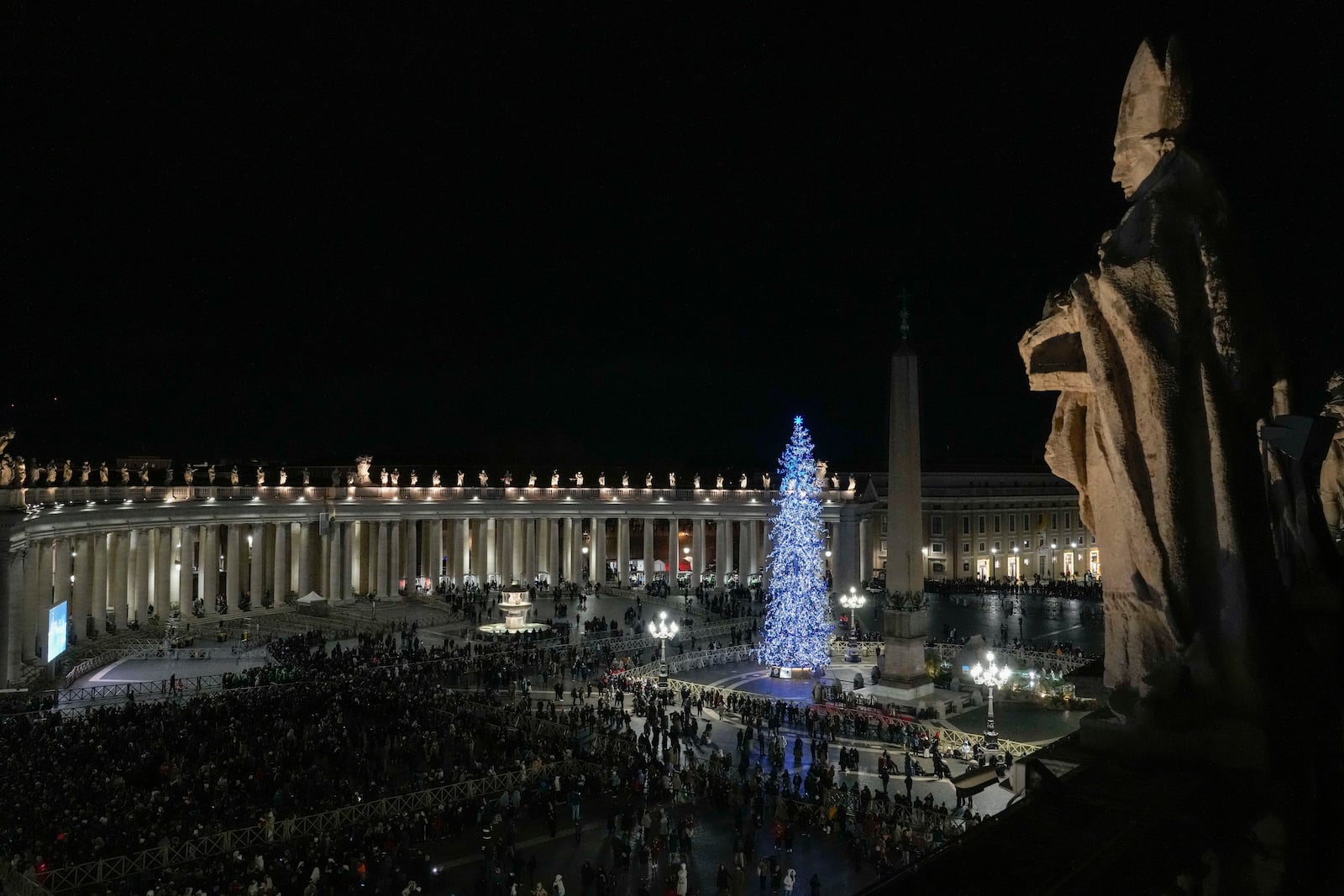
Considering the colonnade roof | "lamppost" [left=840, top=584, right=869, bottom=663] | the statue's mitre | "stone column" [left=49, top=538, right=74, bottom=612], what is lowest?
"lamppost" [left=840, top=584, right=869, bottom=663]

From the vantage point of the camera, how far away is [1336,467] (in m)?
13.4

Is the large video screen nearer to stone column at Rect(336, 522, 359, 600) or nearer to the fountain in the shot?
the fountain

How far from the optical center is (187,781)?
2202cm

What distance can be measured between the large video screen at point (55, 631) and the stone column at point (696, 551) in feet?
150

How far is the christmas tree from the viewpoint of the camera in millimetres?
41750

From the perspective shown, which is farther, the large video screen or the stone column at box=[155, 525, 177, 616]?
the stone column at box=[155, 525, 177, 616]

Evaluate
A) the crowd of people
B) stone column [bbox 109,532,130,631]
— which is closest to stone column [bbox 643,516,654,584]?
stone column [bbox 109,532,130,631]

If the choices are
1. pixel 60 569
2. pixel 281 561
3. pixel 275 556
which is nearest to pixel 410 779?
pixel 60 569

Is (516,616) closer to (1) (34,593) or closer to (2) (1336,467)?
(1) (34,593)

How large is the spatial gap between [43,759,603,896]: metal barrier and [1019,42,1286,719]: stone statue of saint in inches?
666

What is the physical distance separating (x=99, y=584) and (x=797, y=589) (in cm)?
3542

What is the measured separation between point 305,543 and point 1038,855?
66.1 m

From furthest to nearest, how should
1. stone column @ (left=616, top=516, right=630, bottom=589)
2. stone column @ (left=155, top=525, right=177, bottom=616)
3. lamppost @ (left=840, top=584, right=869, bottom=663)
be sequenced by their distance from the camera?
stone column @ (left=616, top=516, right=630, bottom=589) → stone column @ (left=155, top=525, right=177, bottom=616) → lamppost @ (left=840, top=584, right=869, bottom=663)

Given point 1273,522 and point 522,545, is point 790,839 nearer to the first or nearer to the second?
point 1273,522
